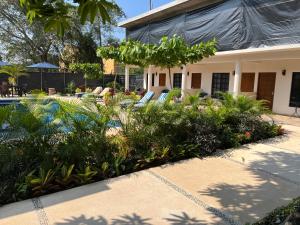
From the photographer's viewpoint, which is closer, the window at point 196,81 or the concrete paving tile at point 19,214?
the concrete paving tile at point 19,214

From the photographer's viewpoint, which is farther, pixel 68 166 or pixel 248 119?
pixel 248 119

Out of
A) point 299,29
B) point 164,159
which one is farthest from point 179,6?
point 164,159

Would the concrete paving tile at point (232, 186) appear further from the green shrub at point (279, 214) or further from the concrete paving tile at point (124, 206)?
the concrete paving tile at point (124, 206)

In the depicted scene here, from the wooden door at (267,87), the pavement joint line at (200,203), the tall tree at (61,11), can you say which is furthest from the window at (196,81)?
the tall tree at (61,11)

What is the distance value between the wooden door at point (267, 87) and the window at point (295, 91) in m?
1.15

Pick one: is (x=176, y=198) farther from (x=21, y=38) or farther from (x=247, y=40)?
(x=21, y=38)

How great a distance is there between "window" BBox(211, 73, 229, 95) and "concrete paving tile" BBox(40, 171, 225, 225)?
13.3m

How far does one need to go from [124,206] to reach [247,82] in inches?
539

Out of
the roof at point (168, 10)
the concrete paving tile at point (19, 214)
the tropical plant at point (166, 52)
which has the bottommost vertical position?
the concrete paving tile at point (19, 214)

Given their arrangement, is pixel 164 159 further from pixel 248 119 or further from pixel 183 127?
pixel 248 119

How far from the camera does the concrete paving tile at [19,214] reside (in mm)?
3414

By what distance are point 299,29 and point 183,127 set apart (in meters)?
7.50

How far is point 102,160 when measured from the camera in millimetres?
5262

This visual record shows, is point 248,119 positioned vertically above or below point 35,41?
below
